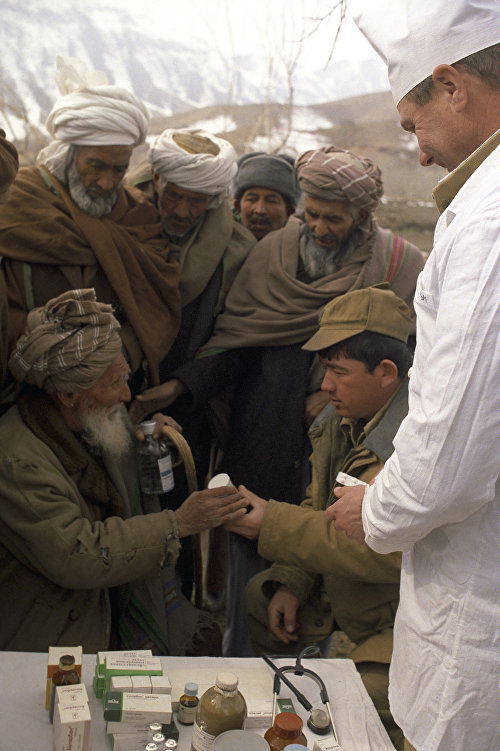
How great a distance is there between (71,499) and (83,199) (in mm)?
1478

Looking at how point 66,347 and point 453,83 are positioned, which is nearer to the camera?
point 453,83

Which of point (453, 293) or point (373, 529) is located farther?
point (373, 529)

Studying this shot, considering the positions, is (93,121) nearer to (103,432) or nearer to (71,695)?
(103,432)

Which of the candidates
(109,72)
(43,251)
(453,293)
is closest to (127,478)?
(43,251)

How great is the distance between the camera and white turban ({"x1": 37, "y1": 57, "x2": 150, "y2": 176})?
3.22 meters

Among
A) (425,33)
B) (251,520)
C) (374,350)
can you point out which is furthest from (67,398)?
(425,33)

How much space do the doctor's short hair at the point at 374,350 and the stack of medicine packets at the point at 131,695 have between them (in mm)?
1269

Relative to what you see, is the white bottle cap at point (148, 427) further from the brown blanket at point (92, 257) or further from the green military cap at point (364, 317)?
the green military cap at point (364, 317)

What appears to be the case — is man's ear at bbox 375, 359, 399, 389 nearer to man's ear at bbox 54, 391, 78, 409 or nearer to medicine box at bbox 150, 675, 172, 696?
man's ear at bbox 54, 391, 78, 409

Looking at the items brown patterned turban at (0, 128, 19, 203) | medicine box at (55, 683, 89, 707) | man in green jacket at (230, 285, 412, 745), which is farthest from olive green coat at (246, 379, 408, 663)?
brown patterned turban at (0, 128, 19, 203)

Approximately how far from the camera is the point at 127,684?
1860 mm

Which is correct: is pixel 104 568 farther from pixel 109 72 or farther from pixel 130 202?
pixel 109 72

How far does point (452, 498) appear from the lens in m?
1.40

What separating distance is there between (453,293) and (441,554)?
0.60m
